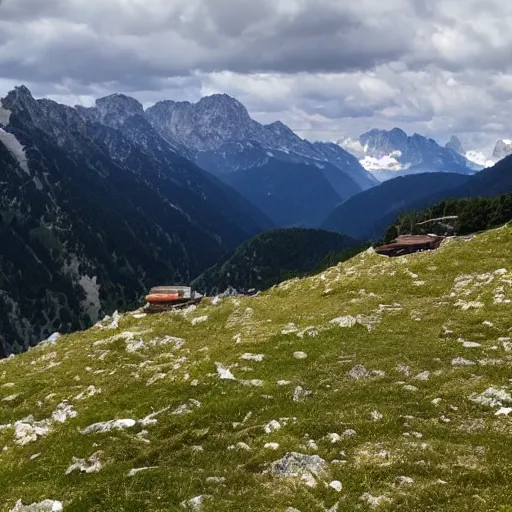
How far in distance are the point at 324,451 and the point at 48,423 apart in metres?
15.8

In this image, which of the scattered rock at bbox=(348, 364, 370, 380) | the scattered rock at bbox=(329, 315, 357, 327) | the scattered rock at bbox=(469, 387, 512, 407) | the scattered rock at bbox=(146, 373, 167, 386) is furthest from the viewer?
the scattered rock at bbox=(329, 315, 357, 327)

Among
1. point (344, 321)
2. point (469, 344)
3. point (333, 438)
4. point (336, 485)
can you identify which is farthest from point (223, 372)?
point (336, 485)

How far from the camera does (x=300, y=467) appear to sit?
19031 millimetres

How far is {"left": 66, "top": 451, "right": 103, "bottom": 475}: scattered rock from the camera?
22023 millimetres

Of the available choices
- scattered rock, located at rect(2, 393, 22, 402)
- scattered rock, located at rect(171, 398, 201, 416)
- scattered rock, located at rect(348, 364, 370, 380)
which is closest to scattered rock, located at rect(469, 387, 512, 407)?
scattered rock, located at rect(348, 364, 370, 380)

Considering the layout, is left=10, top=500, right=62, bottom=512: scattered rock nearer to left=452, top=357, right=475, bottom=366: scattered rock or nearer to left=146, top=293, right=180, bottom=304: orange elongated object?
left=452, top=357, right=475, bottom=366: scattered rock

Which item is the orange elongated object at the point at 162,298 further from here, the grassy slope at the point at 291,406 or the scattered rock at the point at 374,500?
the scattered rock at the point at 374,500

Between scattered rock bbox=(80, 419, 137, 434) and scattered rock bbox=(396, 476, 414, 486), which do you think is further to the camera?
scattered rock bbox=(80, 419, 137, 434)

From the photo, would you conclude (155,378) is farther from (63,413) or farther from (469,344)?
(469,344)

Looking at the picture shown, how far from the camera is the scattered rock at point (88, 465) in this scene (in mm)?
22023

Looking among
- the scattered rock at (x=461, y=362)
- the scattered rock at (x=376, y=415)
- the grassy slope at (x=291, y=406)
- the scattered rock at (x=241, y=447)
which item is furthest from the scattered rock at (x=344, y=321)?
the scattered rock at (x=241, y=447)

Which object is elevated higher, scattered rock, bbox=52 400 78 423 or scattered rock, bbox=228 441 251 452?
scattered rock, bbox=228 441 251 452

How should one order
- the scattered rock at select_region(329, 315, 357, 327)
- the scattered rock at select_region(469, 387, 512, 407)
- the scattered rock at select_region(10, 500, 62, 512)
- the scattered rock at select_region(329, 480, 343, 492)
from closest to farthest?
the scattered rock at select_region(329, 480, 343, 492) → the scattered rock at select_region(10, 500, 62, 512) → the scattered rock at select_region(469, 387, 512, 407) → the scattered rock at select_region(329, 315, 357, 327)

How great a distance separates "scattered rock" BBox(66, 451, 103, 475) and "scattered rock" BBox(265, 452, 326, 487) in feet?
24.4
